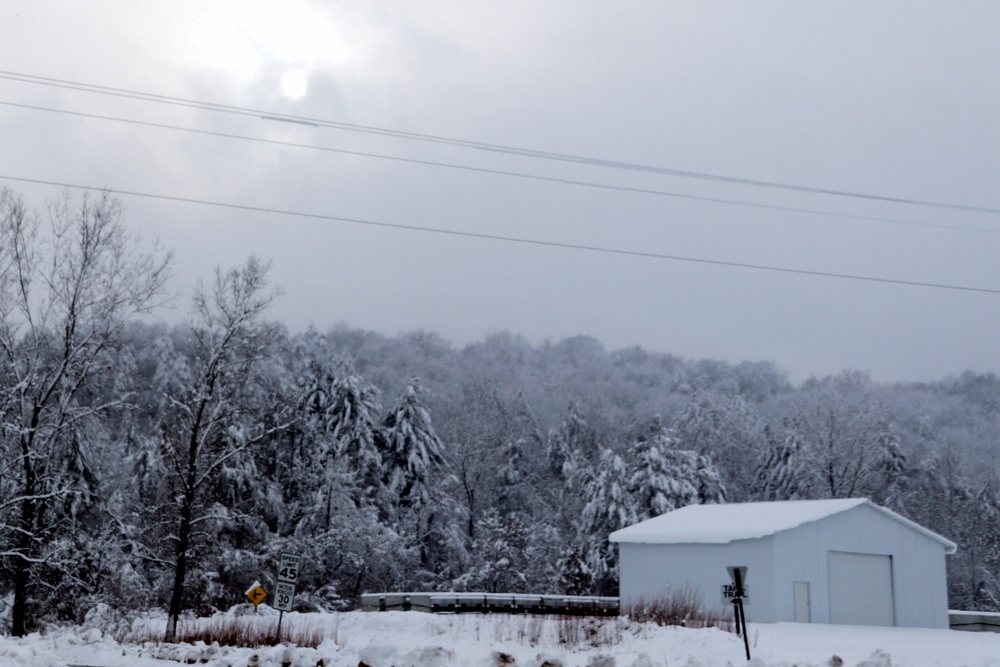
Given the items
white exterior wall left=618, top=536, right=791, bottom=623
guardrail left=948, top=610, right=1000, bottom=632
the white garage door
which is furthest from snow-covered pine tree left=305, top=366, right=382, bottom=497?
guardrail left=948, top=610, right=1000, bottom=632

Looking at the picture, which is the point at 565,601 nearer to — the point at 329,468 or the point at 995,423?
the point at 329,468

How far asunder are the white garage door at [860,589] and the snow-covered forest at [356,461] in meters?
18.1

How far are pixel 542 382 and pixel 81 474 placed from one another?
59965 mm

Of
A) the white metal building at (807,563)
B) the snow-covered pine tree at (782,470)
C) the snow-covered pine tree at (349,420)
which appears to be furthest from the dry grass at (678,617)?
the snow-covered pine tree at (782,470)

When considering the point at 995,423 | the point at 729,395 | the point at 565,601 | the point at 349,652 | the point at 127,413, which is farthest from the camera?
the point at 729,395

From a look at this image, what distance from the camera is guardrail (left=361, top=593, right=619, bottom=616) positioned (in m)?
37.8

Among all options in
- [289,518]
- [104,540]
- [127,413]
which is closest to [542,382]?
[289,518]

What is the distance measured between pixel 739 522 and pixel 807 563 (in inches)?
120

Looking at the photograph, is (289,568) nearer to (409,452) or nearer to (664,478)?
(664,478)

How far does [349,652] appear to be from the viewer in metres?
16.9

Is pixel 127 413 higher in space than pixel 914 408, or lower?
lower

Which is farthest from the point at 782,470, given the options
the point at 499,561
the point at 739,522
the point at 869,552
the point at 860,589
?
the point at 860,589

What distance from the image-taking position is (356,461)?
5588 cm

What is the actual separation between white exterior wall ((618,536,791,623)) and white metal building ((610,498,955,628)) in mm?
34
